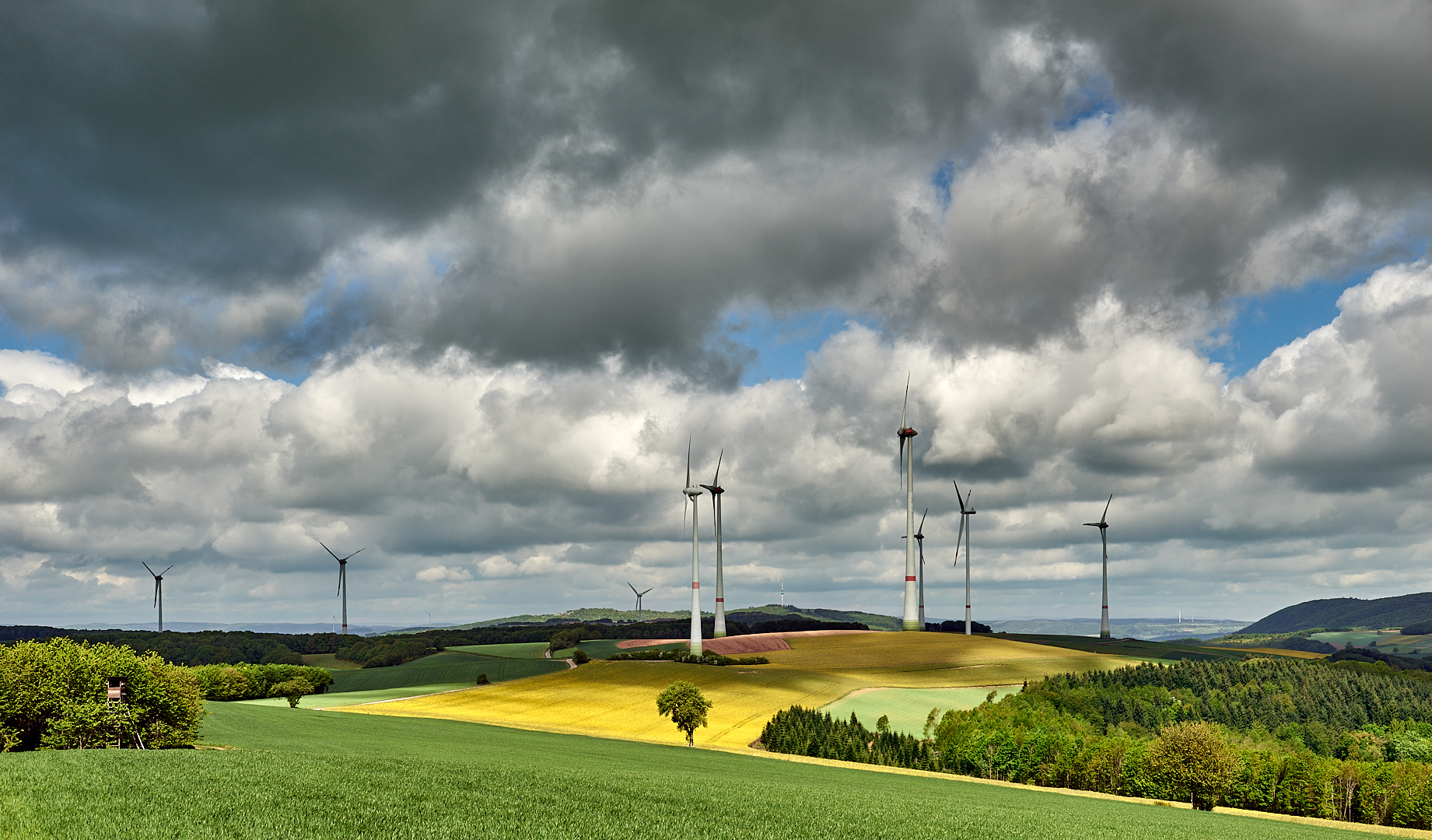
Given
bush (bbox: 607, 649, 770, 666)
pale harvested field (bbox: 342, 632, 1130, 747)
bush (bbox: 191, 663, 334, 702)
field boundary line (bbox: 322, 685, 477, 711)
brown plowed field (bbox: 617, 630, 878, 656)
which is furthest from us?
brown plowed field (bbox: 617, 630, 878, 656)

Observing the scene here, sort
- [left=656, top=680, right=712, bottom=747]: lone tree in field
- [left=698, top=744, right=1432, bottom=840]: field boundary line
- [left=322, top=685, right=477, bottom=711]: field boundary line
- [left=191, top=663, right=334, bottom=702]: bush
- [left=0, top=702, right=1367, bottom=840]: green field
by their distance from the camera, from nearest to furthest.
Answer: [left=0, top=702, right=1367, bottom=840]: green field → [left=698, top=744, right=1432, bottom=840]: field boundary line → [left=656, top=680, right=712, bottom=747]: lone tree in field → [left=322, top=685, right=477, bottom=711]: field boundary line → [left=191, top=663, right=334, bottom=702]: bush

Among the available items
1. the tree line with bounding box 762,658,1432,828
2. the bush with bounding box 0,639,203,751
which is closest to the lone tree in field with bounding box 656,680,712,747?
the tree line with bounding box 762,658,1432,828

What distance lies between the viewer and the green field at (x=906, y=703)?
340ft

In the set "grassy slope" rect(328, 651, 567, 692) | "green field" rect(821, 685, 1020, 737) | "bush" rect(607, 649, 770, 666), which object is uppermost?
"green field" rect(821, 685, 1020, 737)

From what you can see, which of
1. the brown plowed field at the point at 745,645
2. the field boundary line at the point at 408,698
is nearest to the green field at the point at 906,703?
the brown plowed field at the point at 745,645

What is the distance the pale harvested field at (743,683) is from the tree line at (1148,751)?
961 centimetres

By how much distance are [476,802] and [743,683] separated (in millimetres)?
97824

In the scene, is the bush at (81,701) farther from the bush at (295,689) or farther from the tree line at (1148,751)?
the tree line at (1148,751)

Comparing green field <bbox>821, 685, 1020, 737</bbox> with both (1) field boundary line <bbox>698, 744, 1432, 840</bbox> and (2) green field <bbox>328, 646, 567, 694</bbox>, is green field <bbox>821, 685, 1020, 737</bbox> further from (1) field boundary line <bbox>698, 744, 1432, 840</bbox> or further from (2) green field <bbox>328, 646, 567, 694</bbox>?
(2) green field <bbox>328, 646, 567, 694</bbox>

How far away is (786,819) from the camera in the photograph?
2927cm

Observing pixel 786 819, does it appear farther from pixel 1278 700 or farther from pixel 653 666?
pixel 1278 700

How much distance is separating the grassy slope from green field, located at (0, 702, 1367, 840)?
90513 millimetres

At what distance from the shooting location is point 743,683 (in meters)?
122

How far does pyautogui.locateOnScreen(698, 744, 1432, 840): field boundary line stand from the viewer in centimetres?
6112
